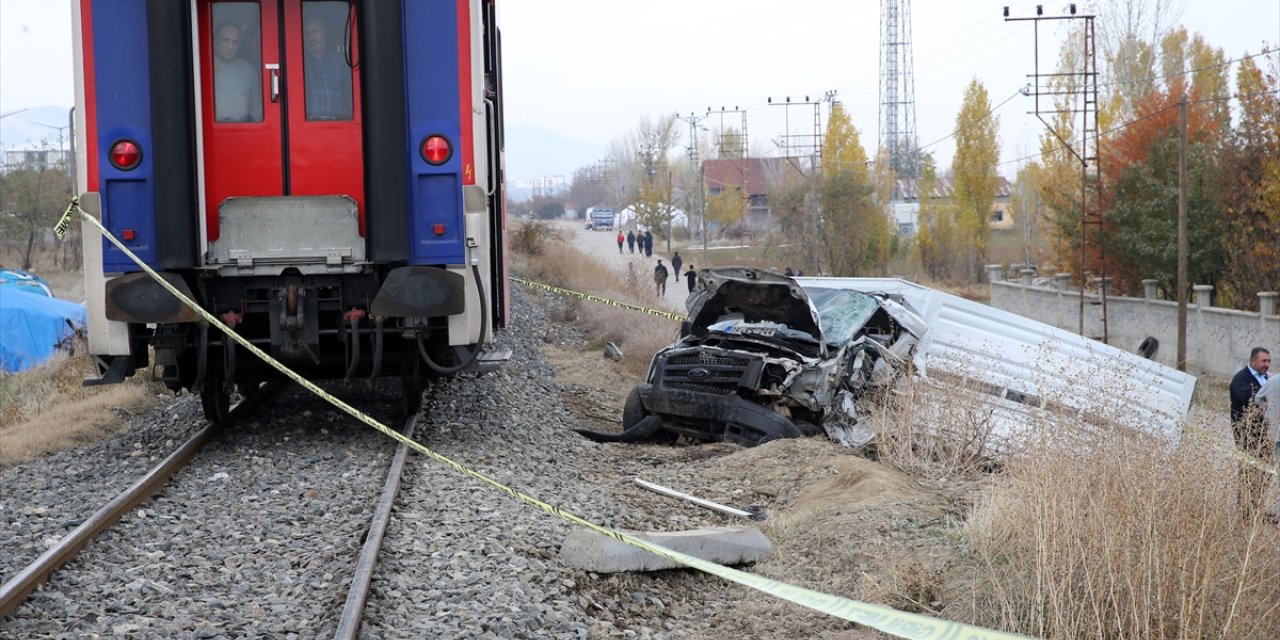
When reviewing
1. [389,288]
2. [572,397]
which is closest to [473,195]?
[389,288]

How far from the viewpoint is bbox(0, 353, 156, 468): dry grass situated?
10725mm

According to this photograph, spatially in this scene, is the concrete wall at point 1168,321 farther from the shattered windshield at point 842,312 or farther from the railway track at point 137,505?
the railway track at point 137,505

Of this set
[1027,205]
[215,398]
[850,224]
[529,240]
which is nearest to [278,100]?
[215,398]

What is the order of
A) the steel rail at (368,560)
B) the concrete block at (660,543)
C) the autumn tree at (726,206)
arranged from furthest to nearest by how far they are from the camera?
the autumn tree at (726,206) < the concrete block at (660,543) < the steel rail at (368,560)

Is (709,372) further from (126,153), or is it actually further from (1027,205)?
(1027,205)

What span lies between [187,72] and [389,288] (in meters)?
2.06

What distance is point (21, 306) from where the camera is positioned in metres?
21.0

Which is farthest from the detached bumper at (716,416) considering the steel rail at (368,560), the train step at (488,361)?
the steel rail at (368,560)

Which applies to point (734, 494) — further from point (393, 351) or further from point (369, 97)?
point (369, 97)

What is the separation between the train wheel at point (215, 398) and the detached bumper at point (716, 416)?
393cm

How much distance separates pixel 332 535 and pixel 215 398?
139 inches

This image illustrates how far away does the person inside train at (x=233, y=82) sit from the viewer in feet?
29.6

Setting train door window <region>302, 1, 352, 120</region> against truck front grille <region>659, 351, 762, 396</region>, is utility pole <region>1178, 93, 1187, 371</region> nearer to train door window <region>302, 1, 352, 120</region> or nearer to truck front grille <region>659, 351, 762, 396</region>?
truck front grille <region>659, 351, 762, 396</region>

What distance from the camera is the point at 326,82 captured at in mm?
9148
